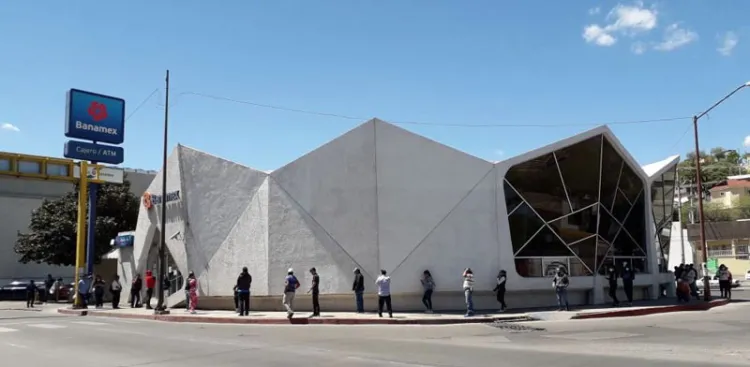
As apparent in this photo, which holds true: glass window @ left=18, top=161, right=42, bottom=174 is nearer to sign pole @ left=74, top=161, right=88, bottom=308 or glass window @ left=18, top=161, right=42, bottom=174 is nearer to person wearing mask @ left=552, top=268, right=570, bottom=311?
sign pole @ left=74, top=161, right=88, bottom=308

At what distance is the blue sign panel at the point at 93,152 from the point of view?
92.8 feet

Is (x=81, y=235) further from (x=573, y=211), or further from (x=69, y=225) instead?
(x=573, y=211)


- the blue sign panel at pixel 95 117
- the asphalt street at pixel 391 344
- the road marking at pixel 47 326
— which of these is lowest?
the road marking at pixel 47 326

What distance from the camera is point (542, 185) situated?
23.5m

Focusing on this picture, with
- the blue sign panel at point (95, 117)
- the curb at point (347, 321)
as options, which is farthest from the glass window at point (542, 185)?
the blue sign panel at point (95, 117)

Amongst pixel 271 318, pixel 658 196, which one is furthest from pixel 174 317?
pixel 658 196

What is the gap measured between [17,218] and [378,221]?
134ft

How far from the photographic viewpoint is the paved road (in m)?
10.5

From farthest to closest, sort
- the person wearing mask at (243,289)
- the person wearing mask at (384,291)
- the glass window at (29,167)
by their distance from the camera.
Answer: the glass window at (29,167)
the person wearing mask at (243,289)
the person wearing mask at (384,291)

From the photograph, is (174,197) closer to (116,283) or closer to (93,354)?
(116,283)

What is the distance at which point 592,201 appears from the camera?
2489 cm

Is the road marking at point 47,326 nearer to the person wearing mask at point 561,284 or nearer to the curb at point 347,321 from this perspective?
the curb at point 347,321

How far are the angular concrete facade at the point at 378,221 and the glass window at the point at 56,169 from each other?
29702mm

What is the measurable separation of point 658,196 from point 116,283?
81.5 feet
